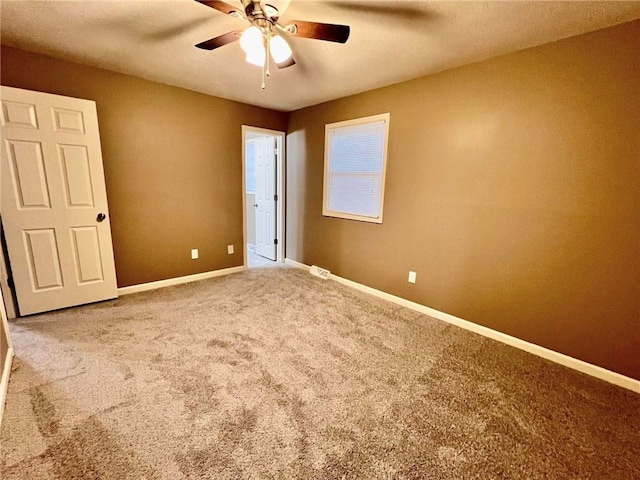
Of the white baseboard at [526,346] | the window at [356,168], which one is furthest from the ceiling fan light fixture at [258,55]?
the white baseboard at [526,346]

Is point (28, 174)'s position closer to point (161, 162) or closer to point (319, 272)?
point (161, 162)

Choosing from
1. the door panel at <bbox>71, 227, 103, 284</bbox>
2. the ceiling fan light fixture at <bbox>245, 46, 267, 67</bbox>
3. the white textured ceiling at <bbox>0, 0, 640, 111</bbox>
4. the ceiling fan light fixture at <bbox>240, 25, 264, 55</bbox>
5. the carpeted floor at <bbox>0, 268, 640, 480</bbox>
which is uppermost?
the white textured ceiling at <bbox>0, 0, 640, 111</bbox>

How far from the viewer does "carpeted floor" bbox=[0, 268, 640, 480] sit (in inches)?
52.0

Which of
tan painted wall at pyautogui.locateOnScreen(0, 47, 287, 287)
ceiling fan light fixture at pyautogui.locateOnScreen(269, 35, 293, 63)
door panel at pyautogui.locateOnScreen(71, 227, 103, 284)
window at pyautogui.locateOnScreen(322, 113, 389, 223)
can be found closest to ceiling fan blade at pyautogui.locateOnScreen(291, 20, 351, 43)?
ceiling fan light fixture at pyautogui.locateOnScreen(269, 35, 293, 63)

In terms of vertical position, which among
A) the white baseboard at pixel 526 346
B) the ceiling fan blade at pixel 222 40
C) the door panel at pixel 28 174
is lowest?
the white baseboard at pixel 526 346

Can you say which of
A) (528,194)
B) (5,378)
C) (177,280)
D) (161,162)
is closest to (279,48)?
(528,194)

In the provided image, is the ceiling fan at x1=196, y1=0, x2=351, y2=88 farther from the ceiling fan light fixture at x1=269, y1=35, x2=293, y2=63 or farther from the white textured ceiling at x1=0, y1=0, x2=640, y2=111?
the white textured ceiling at x1=0, y1=0, x2=640, y2=111

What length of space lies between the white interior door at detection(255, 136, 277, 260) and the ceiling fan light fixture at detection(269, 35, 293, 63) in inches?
104

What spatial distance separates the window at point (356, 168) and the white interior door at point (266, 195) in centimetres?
113

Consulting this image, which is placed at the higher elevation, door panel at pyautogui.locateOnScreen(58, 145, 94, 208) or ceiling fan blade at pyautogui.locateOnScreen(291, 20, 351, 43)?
ceiling fan blade at pyautogui.locateOnScreen(291, 20, 351, 43)

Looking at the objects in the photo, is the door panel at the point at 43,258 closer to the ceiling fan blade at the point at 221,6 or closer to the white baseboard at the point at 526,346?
the ceiling fan blade at the point at 221,6

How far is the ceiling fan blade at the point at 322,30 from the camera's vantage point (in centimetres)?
148

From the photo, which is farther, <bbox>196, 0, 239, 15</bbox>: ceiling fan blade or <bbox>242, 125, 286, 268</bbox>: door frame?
<bbox>242, 125, 286, 268</bbox>: door frame

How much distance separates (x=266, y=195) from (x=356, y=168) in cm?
190
